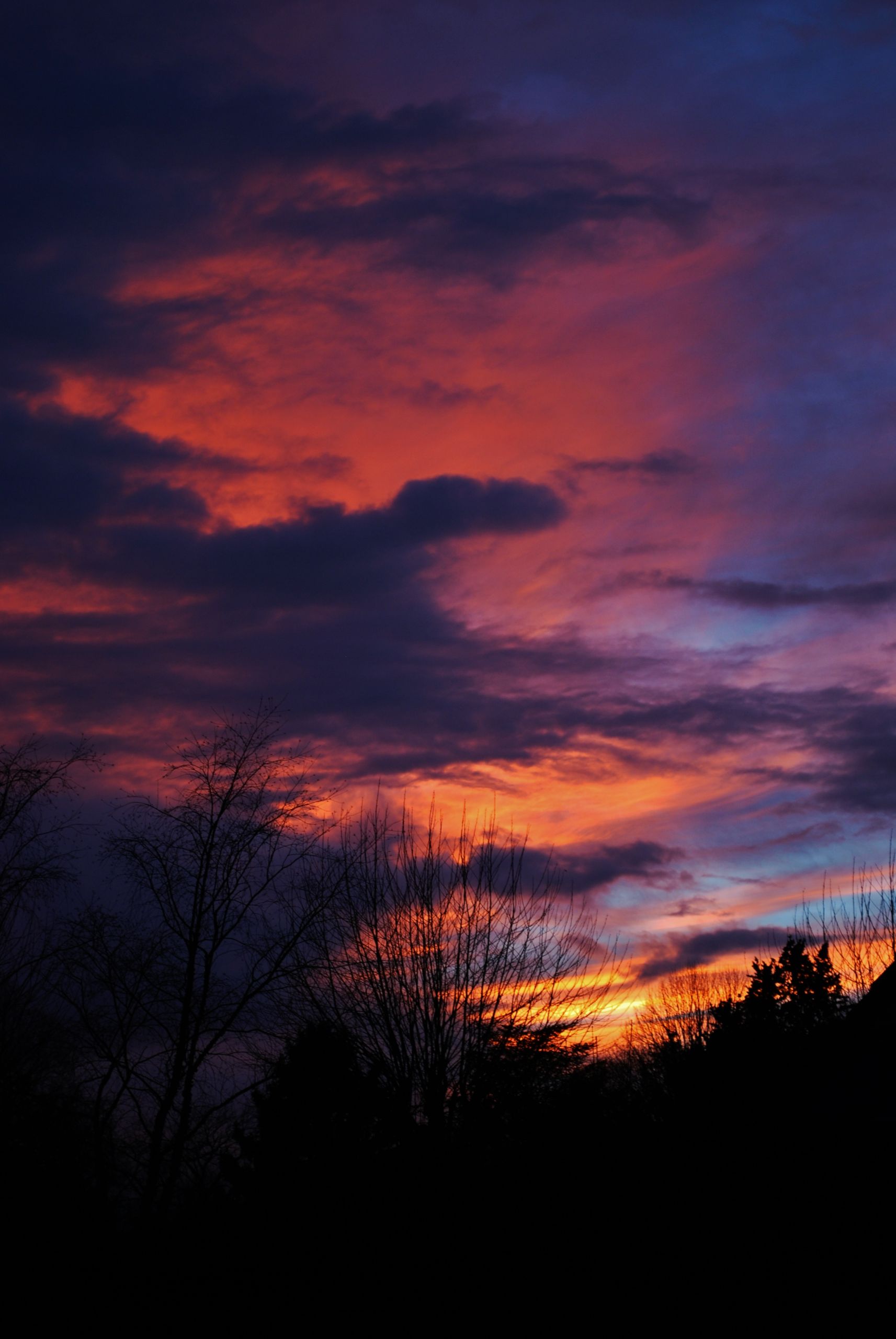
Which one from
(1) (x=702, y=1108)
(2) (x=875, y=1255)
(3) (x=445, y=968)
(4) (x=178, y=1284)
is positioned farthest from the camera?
(1) (x=702, y=1108)

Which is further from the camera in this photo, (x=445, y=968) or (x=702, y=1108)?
(x=702, y=1108)

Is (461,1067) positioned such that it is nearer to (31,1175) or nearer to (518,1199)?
(518,1199)

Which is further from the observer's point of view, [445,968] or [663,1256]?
[445,968]

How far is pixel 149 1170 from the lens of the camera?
17609 millimetres

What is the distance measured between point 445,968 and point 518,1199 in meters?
6.38

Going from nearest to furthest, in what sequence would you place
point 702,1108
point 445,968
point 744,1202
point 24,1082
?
point 744,1202
point 24,1082
point 445,968
point 702,1108

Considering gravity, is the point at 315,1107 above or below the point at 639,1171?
above

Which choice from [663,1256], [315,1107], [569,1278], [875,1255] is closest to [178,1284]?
[315,1107]

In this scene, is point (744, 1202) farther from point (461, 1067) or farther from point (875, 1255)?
point (461, 1067)

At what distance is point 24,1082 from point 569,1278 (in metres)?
11.9

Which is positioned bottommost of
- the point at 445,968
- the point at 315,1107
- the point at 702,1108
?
the point at 702,1108

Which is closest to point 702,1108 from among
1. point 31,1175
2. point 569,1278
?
point 569,1278

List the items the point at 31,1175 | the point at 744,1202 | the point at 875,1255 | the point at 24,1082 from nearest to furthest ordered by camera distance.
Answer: the point at 875,1255 → the point at 744,1202 → the point at 31,1175 → the point at 24,1082

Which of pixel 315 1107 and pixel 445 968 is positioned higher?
pixel 445 968
